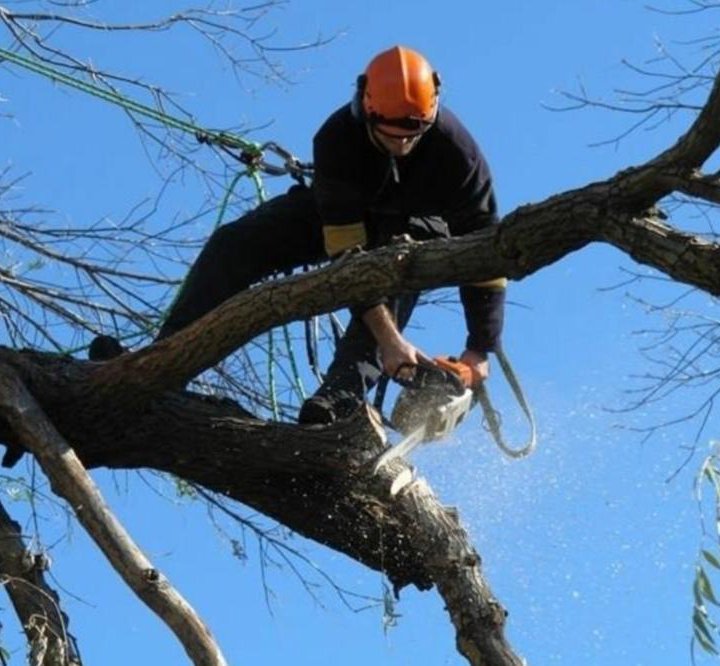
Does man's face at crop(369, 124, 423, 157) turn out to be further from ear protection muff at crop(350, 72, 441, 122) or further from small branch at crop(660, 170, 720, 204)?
small branch at crop(660, 170, 720, 204)

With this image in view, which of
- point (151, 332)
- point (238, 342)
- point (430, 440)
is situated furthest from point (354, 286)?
point (151, 332)

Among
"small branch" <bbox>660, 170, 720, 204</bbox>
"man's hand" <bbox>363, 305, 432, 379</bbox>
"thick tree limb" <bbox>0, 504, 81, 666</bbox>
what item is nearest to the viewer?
"small branch" <bbox>660, 170, 720, 204</bbox>

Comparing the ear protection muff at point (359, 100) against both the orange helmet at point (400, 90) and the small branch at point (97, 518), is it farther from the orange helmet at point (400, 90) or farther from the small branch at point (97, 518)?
the small branch at point (97, 518)

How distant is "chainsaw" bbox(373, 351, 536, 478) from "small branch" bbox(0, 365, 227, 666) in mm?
902

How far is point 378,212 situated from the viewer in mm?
6391

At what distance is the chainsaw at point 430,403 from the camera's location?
630 cm

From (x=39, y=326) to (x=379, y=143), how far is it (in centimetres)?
191

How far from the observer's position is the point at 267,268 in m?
6.70

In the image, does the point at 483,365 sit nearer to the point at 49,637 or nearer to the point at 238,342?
the point at 238,342

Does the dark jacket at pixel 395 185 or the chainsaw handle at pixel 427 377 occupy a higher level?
the dark jacket at pixel 395 185

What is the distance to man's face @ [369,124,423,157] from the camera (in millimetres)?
6199

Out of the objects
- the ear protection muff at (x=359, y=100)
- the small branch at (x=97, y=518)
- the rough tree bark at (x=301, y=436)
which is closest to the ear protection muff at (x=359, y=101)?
the ear protection muff at (x=359, y=100)

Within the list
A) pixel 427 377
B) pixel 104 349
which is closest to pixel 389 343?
pixel 427 377

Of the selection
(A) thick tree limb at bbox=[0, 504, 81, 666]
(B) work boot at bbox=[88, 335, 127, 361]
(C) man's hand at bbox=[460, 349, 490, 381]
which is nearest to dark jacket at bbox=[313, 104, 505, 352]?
(C) man's hand at bbox=[460, 349, 490, 381]
